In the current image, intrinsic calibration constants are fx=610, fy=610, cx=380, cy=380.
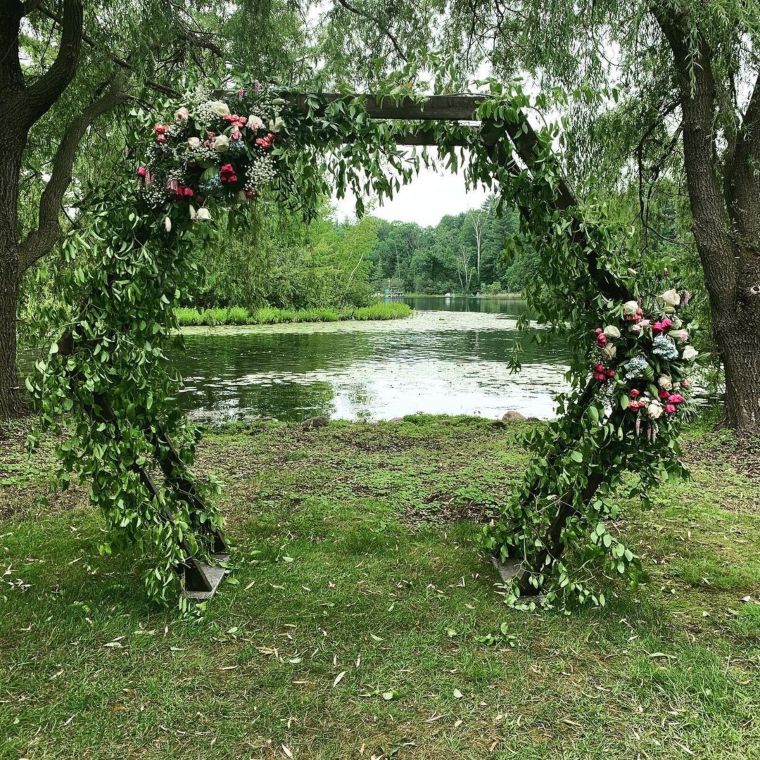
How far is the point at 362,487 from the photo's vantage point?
5113 mm

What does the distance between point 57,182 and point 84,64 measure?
1500mm

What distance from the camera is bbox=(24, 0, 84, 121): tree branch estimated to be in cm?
595

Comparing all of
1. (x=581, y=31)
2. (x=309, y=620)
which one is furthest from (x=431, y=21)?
(x=309, y=620)

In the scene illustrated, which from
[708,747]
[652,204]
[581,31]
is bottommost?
[708,747]

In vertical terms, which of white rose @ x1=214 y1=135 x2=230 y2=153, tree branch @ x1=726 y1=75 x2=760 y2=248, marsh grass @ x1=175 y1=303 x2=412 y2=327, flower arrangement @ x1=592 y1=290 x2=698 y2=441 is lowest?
flower arrangement @ x1=592 y1=290 x2=698 y2=441

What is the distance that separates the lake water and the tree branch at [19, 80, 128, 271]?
2.95 metres

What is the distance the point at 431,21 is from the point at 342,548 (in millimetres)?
6100

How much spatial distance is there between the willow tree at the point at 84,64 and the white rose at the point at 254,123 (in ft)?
11.2

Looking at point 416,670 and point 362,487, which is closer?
point 416,670

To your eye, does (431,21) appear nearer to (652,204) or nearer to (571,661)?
(652,204)

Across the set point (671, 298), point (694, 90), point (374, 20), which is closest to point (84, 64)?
point (374, 20)

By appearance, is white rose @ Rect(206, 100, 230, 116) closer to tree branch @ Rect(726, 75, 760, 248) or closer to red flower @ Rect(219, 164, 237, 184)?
red flower @ Rect(219, 164, 237, 184)

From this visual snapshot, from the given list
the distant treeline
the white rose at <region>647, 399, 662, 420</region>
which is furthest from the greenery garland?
the distant treeline

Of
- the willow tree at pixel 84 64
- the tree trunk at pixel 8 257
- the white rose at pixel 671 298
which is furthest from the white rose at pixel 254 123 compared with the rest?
the tree trunk at pixel 8 257
